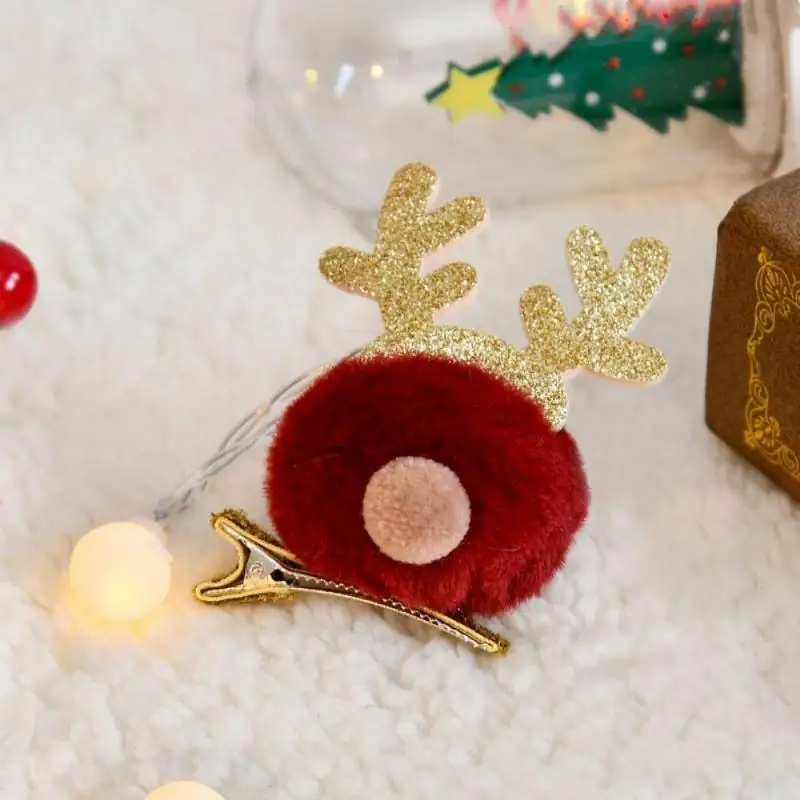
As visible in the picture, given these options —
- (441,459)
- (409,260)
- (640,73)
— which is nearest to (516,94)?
(640,73)

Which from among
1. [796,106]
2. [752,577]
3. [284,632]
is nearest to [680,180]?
[796,106]

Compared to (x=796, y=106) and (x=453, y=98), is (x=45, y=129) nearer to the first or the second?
(x=453, y=98)

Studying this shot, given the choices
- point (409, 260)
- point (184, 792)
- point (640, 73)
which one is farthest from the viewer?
point (640, 73)

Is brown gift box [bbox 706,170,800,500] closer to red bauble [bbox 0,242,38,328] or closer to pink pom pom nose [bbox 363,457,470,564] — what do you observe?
pink pom pom nose [bbox 363,457,470,564]

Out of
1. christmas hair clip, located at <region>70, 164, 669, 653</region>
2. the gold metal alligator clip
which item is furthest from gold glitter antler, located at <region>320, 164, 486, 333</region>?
the gold metal alligator clip

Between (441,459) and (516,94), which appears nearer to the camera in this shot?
(441,459)

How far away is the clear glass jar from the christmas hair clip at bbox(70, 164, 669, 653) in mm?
196

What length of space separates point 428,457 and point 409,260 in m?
0.11

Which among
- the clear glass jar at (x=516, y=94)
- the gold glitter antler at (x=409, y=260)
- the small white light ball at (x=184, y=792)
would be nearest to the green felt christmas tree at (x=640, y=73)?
the clear glass jar at (x=516, y=94)

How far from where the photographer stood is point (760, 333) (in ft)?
1.61

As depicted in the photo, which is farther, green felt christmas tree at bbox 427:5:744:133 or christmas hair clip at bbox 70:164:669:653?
green felt christmas tree at bbox 427:5:744:133

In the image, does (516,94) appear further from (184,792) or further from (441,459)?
(184,792)

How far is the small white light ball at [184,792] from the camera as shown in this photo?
0.38 meters

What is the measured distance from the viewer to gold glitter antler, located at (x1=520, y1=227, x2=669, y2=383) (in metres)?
0.45
